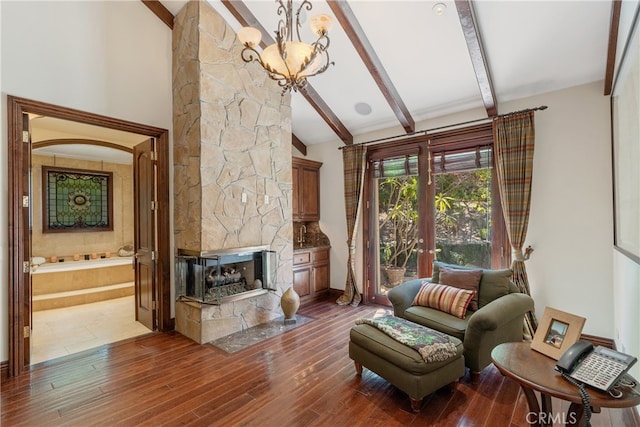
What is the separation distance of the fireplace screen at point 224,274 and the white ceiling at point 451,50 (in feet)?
7.76

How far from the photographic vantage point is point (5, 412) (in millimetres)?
2215

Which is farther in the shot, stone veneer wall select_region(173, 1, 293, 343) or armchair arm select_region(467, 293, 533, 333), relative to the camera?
stone veneer wall select_region(173, 1, 293, 343)

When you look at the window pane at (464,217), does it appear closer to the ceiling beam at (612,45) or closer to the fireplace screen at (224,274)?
the ceiling beam at (612,45)

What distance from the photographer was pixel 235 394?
244 centimetres

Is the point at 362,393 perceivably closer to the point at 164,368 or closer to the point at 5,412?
the point at 164,368

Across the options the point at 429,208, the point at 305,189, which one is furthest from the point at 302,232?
the point at 429,208

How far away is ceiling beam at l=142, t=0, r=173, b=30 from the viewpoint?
3592mm

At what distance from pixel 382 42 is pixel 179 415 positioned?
4.04 m

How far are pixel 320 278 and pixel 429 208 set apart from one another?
7.29 ft

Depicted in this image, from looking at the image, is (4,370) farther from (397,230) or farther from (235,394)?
(397,230)

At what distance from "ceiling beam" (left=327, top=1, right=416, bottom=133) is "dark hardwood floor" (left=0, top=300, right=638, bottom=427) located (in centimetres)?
320

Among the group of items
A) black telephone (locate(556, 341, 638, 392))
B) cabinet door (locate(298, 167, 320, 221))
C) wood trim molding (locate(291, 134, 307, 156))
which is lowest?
black telephone (locate(556, 341, 638, 392))

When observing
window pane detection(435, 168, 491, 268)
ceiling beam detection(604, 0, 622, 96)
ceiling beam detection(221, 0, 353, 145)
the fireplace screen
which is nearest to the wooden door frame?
the fireplace screen

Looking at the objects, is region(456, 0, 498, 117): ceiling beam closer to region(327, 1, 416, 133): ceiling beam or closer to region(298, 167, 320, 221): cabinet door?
region(327, 1, 416, 133): ceiling beam
